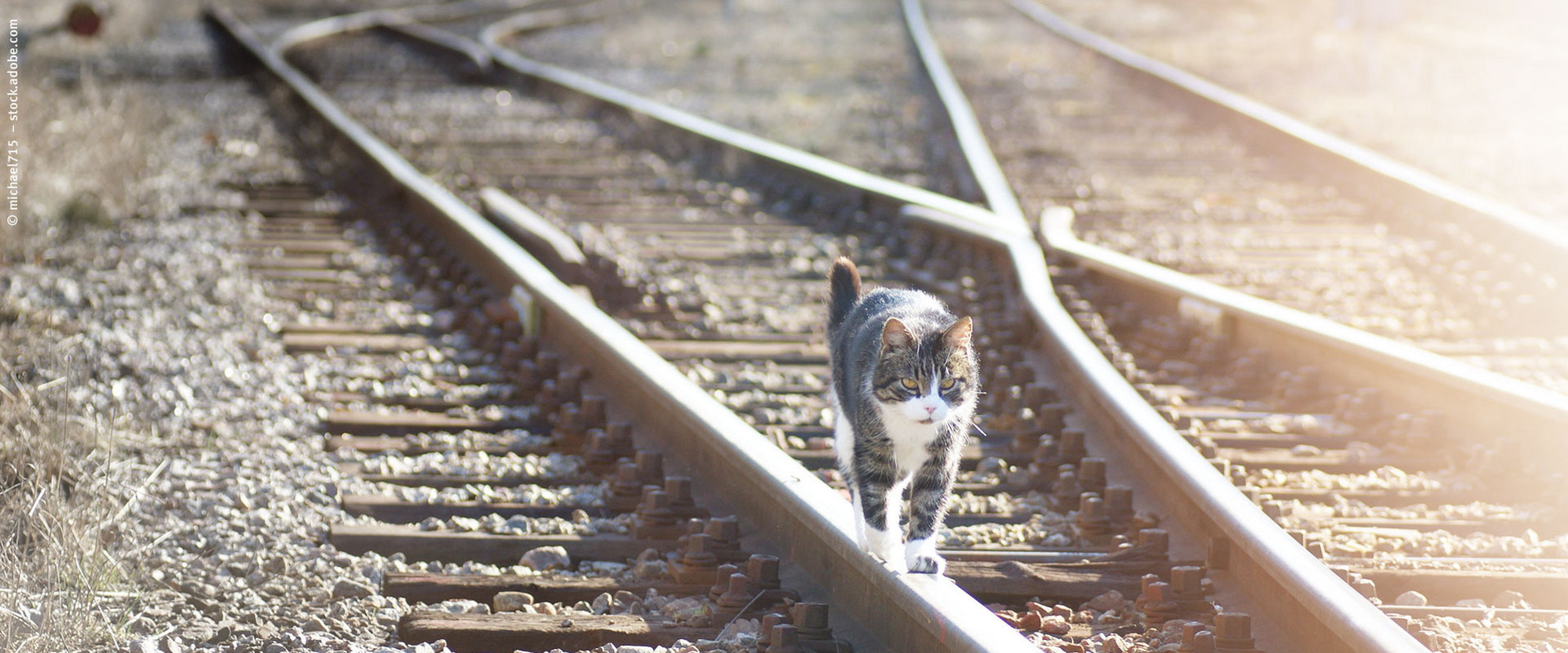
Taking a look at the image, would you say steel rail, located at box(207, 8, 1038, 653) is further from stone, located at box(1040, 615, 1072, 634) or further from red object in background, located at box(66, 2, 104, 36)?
red object in background, located at box(66, 2, 104, 36)

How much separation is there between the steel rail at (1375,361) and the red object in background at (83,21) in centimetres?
1225

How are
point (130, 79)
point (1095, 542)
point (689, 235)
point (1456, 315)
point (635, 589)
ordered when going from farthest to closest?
point (130, 79) < point (689, 235) < point (1456, 315) < point (1095, 542) < point (635, 589)

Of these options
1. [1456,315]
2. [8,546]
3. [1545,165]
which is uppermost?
[1545,165]

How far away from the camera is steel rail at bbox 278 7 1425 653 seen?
3.25m

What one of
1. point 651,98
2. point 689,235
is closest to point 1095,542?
point 689,235

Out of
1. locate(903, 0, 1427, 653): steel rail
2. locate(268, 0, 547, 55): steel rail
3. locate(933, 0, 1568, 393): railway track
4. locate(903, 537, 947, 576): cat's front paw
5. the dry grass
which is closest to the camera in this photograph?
locate(903, 0, 1427, 653): steel rail

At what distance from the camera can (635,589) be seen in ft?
13.0

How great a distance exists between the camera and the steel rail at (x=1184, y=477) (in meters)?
3.25

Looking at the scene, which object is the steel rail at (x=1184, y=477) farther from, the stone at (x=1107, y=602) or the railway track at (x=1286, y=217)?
the railway track at (x=1286, y=217)

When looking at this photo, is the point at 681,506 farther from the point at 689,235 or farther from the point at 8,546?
the point at 689,235

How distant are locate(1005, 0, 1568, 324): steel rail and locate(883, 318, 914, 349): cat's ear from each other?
394 cm

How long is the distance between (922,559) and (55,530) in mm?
1979

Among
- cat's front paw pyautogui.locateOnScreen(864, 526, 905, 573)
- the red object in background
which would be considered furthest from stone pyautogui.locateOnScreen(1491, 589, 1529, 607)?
Answer: the red object in background

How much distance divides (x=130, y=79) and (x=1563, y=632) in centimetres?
1475
